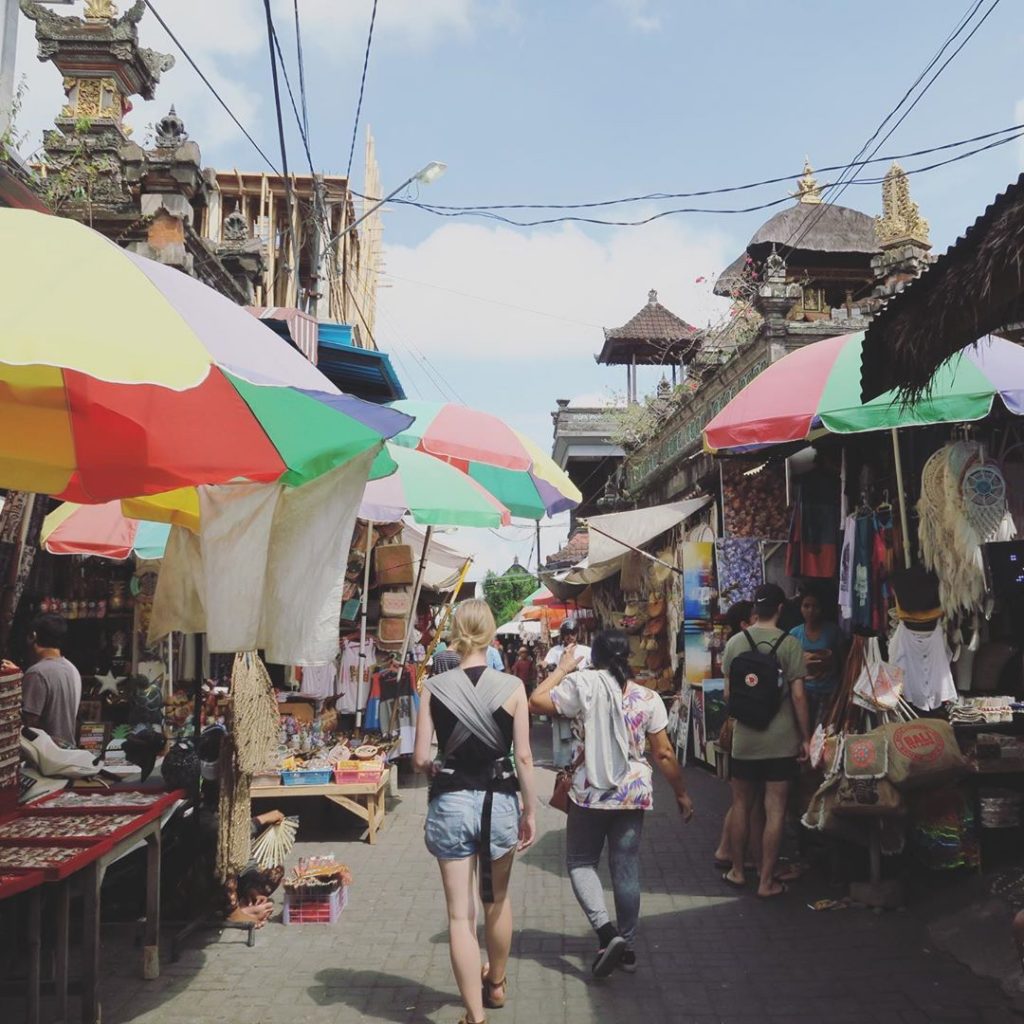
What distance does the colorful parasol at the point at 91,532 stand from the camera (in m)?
7.43

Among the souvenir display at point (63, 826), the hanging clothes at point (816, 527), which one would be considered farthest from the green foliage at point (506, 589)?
the souvenir display at point (63, 826)

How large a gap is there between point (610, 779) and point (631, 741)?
0.78 ft

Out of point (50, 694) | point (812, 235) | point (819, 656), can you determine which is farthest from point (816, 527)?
point (812, 235)

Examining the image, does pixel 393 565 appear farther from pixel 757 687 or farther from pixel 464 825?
pixel 464 825

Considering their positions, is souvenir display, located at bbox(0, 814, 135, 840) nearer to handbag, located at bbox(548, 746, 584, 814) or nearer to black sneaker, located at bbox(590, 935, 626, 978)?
handbag, located at bbox(548, 746, 584, 814)

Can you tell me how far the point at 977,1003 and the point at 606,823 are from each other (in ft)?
6.22

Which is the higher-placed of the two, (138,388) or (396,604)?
(138,388)

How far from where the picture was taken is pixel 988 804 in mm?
5609

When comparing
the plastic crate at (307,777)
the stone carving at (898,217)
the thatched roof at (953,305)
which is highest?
the stone carving at (898,217)

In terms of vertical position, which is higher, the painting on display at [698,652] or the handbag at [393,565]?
the handbag at [393,565]

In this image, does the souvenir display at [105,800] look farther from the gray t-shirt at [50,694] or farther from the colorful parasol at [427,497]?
the colorful parasol at [427,497]

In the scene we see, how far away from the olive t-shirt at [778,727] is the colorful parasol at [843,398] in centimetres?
137

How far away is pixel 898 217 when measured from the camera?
33.3ft

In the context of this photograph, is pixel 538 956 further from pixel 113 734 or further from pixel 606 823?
pixel 113 734
